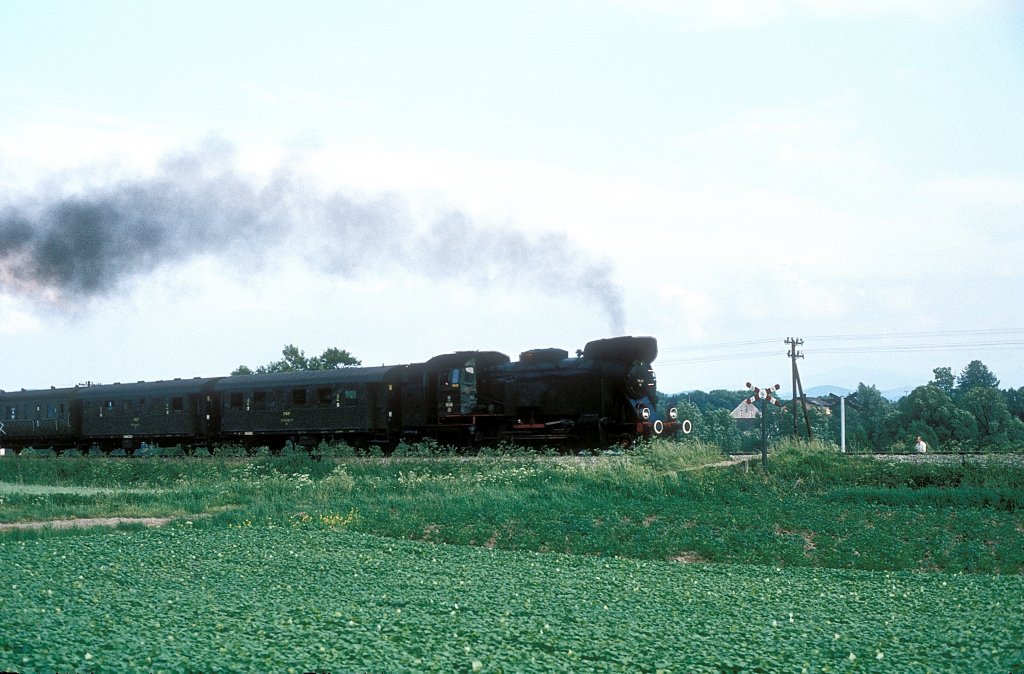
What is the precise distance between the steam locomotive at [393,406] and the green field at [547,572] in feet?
15.2

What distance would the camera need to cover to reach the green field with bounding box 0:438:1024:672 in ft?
27.3

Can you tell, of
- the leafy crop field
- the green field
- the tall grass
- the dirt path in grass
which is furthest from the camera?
the dirt path in grass

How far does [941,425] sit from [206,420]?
64386 mm

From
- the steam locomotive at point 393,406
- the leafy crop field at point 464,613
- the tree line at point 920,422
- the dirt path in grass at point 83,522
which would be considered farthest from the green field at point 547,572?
the tree line at point 920,422

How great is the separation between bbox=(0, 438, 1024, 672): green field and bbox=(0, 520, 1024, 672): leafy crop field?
0.13 ft

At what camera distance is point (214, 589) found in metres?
11.0

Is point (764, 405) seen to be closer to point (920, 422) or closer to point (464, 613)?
point (464, 613)

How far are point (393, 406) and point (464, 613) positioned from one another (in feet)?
81.0

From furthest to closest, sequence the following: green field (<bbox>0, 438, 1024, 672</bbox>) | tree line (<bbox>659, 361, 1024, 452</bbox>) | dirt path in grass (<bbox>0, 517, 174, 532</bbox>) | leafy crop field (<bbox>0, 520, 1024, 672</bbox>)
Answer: tree line (<bbox>659, 361, 1024, 452</bbox>) → dirt path in grass (<bbox>0, 517, 174, 532</bbox>) → green field (<bbox>0, 438, 1024, 672</bbox>) → leafy crop field (<bbox>0, 520, 1024, 672</bbox>)

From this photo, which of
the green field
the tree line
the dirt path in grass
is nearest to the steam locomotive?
the green field

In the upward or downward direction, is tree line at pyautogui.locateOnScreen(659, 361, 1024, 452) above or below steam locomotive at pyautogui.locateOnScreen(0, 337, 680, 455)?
below

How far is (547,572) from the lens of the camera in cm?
1287

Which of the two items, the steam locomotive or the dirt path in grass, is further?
the steam locomotive

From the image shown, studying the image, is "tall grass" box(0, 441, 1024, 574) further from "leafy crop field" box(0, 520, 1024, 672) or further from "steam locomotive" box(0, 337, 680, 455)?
"steam locomotive" box(0, 337, 680, 455)
